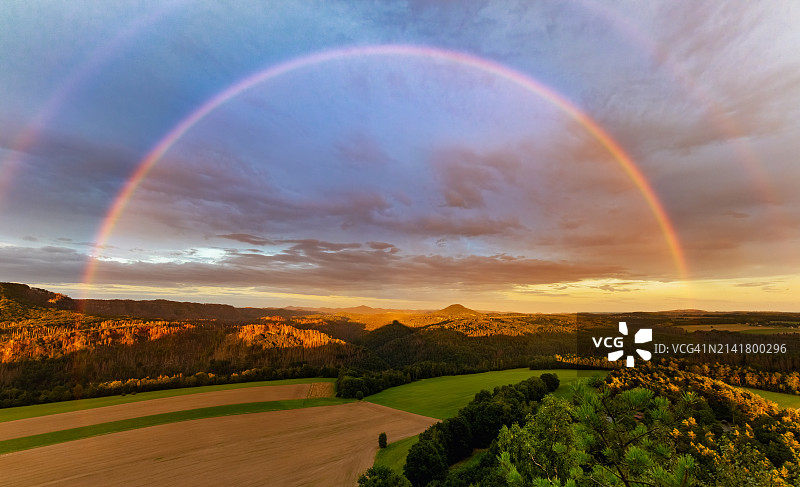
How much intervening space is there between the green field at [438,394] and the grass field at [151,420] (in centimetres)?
1614

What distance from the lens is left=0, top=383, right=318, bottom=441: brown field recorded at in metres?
71.4

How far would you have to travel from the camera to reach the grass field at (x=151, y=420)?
62.5m

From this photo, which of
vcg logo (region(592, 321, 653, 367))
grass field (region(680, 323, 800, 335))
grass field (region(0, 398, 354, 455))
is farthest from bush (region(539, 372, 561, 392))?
grass field (region(0, 398, 354, 455))

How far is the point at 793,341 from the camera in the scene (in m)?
85.3

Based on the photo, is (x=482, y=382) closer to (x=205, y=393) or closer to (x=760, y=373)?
(x=760, y=373)

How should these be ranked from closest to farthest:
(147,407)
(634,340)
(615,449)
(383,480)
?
(615,449) → (383,480) → (147,407) → (634,340)

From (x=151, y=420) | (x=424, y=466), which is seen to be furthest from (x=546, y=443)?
(x=151, y=420)

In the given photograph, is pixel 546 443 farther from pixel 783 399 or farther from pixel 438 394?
pixel 438 394

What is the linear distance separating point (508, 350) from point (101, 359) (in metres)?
231

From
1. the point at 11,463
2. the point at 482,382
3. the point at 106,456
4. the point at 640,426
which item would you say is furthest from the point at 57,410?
the point at 640,426

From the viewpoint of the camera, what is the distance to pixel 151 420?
7619 cm

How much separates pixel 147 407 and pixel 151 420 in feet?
50.0

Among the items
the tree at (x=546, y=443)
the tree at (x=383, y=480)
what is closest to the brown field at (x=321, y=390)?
the tree at (x=383, y=480)

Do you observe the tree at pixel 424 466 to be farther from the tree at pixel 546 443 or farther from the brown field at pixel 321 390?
the brown field at pixel 321 390
